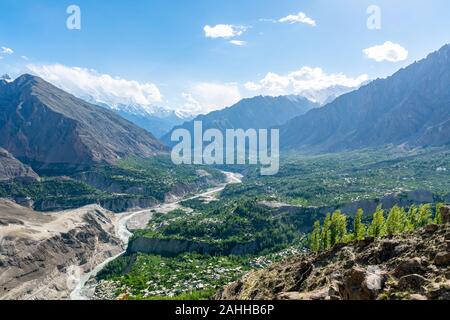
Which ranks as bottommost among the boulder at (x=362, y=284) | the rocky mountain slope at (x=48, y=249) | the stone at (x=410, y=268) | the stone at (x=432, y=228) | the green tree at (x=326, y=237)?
the rocky mountain slope at (x=48, y=249)

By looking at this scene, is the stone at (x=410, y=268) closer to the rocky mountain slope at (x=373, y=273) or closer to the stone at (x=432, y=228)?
the rocky mountain slope at (x=373, y=273)

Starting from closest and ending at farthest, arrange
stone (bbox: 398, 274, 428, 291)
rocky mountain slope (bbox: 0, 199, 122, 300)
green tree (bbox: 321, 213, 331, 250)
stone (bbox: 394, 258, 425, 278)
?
stone (bbox: 398, 274, 428, 291)
stone (bbox: 394, 258, 425, 278)
green tree (bbox: 321, 213, 331, 250)
rocky mountain slope (bbox: 0, 199, 122, 300)

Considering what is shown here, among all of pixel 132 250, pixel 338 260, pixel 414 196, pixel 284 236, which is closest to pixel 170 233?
pixel 132 250

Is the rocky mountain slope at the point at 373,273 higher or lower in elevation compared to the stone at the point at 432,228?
lower

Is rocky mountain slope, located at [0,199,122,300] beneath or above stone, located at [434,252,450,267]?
beneath

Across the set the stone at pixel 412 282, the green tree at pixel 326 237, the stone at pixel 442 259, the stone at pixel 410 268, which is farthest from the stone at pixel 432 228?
the green tree at pixel 326 237

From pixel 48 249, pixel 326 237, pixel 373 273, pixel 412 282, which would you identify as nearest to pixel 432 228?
pixel 373 273

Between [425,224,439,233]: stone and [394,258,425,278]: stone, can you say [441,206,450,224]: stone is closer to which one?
[425,224,439,233]: stone

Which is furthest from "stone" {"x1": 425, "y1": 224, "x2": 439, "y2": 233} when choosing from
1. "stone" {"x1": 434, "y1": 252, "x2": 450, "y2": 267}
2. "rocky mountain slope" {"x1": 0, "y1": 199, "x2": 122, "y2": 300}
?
"rocky mountain slope" {"x1": 0, "y1": 199, "x2": 122, "y2": 300}
